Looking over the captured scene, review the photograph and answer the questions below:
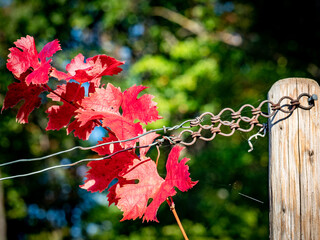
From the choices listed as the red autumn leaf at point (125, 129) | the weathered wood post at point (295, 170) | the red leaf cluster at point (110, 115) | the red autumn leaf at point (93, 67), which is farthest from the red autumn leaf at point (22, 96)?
the weathered wood post at point (295, 170)

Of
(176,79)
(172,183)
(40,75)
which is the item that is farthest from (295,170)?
(176,79)

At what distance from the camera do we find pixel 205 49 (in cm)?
548

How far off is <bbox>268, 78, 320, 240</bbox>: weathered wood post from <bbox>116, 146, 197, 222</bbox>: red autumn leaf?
275mm

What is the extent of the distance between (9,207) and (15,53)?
8380mm

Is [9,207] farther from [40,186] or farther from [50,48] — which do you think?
[50,48]

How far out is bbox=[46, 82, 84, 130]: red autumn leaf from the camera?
2.64 feet

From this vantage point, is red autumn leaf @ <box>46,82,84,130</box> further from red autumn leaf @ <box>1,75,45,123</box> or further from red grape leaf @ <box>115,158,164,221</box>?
red grape leaf @ <box>115,158,164,221</box>

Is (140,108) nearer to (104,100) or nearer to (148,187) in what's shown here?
(104,100)

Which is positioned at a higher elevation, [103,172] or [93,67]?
[93,67]

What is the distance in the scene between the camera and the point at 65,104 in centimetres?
83

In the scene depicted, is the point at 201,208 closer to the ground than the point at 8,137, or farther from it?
closer to the ground

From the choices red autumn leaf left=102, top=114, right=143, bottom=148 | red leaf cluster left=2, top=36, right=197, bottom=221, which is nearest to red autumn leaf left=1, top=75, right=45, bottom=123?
red leaf cluster left=2, top=36, right=197, bottom=221

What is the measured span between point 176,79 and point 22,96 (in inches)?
172

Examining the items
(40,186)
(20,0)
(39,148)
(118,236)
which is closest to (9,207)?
(40,186)
